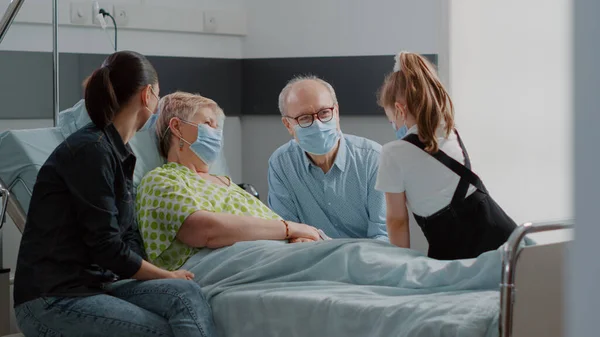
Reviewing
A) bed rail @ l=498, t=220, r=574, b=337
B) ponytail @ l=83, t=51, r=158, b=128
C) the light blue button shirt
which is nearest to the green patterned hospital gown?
ponytail @ l=83, t=51, r=158, b=128

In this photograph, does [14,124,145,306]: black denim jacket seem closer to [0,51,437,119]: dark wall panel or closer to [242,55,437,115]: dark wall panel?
[0,51,437,119]: dark wall panel

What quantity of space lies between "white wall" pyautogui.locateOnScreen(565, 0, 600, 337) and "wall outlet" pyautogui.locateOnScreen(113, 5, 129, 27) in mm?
4297

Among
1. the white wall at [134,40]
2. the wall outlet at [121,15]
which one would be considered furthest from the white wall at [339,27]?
the wall outlet at [121,15]

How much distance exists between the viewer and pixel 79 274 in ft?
8.08

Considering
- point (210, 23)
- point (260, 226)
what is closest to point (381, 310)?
point (260, 226)

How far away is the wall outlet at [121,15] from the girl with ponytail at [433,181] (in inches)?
85.9

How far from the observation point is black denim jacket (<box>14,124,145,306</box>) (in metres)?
2.41

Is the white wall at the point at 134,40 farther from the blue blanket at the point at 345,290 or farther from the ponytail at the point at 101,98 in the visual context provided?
the blue blanket at the point at 345,290

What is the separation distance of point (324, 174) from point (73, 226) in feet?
4.26

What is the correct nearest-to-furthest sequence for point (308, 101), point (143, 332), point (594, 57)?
point (594, 57) → point (143, 332) → point (308, 101)

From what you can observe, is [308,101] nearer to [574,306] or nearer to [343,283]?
[343,283]

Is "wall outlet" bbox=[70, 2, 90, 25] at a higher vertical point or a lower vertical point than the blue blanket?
higher

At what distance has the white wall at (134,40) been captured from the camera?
4160mm

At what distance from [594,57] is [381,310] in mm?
1851
